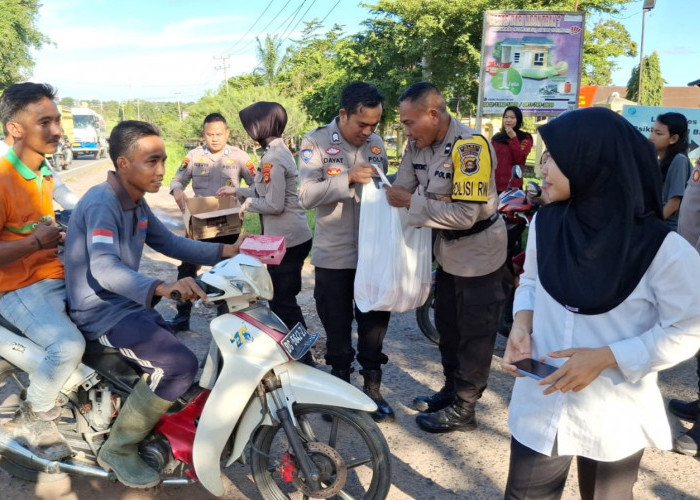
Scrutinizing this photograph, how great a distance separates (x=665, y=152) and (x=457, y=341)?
262cm

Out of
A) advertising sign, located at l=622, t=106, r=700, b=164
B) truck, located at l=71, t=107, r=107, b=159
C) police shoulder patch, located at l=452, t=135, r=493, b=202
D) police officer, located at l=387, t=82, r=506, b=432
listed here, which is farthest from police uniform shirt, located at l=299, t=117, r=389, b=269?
truck, located at l=71, t=107, r=107, b=159

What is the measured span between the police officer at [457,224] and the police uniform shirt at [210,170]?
8.56ft

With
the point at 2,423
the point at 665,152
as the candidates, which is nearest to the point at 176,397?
the point at 2,423

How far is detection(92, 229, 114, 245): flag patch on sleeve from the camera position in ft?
8.08

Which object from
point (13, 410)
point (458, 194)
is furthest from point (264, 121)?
point (13, 410)

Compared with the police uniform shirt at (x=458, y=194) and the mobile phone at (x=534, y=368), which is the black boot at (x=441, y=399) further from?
the mobile phone at (x=534, y=368)

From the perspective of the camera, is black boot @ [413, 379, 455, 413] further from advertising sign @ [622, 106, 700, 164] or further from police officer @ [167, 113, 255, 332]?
advertising sign @ [622, 106, 700, 164]

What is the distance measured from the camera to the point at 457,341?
358cm

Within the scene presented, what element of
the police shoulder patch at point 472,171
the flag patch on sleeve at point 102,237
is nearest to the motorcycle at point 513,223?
the police shoulder patch at point 472,171

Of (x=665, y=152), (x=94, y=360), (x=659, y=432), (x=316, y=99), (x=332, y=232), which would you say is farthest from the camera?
(x=316, y=99)

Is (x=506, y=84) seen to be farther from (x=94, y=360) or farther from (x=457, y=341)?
(x=94, y=360)

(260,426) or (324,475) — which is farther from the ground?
(260,426)

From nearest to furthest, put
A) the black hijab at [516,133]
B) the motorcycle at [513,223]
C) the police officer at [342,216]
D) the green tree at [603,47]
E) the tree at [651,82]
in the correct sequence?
the police officer at [342,216] < the motorcycle at [513,223] < the black hijab at [516,133] < the green tree at [603,47] < the tree at [651,82]

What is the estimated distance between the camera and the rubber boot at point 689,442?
3.22 meters
